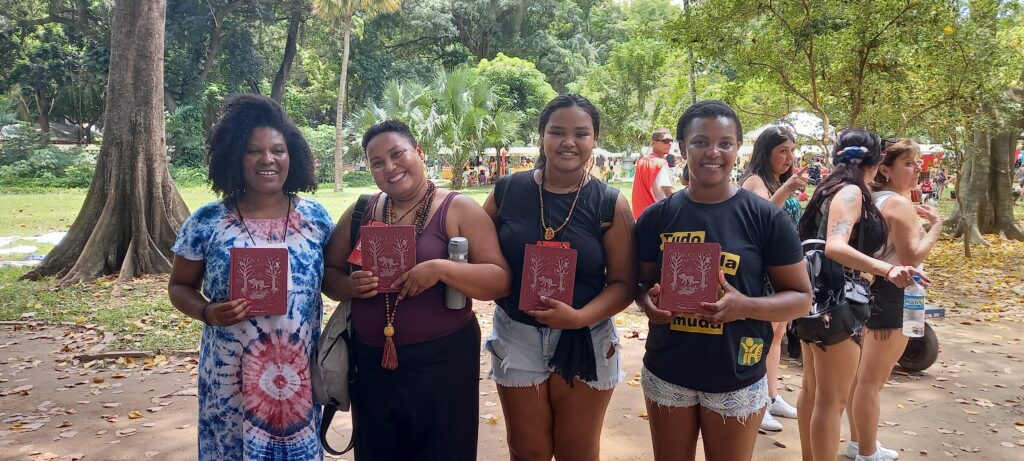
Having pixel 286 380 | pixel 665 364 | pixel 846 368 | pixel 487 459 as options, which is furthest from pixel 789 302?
pixel 487 459

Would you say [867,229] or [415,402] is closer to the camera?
[415,402]

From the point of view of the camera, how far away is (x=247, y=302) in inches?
91.9

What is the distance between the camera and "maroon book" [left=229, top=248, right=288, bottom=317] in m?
2.32

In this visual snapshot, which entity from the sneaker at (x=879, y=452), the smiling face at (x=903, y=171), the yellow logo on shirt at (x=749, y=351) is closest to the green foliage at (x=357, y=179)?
the sneaker at (x=879, y=452)

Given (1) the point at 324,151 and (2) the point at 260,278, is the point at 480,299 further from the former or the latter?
(1) the point at 324,151

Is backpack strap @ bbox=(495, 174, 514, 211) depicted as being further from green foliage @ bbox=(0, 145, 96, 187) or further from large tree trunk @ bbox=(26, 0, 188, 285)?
green foliage @ bbox=(0, 145, 96, 187)

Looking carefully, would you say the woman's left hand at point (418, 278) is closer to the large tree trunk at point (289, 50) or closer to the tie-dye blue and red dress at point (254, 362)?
the tie-dye blue and red dress at point (254, 362)

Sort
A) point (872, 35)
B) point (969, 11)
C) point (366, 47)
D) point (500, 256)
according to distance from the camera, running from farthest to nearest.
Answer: point (366, 47)
point (969, 11)
point (872, 35)
point (500, 256)

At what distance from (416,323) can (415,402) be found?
1.00 feet

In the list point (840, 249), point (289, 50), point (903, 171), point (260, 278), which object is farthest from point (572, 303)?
point (289, 50)

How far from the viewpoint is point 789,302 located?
Result: 2.34m

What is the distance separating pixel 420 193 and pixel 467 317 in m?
0.54

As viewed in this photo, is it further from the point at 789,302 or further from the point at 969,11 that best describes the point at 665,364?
the point at 969,11

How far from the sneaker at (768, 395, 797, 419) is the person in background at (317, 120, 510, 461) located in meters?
2.79
